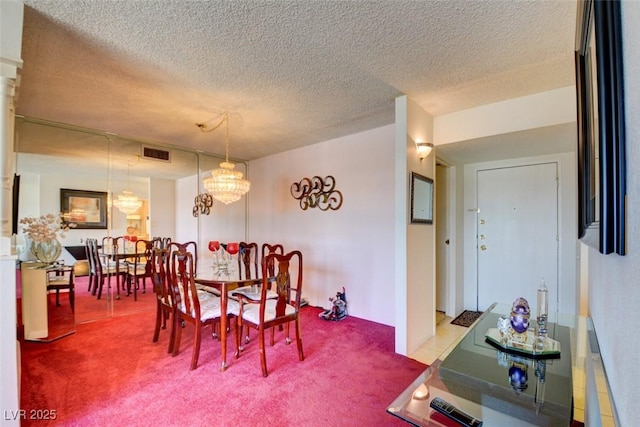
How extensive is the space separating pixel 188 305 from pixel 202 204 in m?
2.66

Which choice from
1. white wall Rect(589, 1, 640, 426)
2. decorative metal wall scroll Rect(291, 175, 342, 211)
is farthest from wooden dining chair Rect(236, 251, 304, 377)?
white wall Rect(589, 1, 640, 426)

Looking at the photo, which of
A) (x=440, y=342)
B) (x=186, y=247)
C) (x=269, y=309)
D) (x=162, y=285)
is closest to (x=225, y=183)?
(x=186, y=247)

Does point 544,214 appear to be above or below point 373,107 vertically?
below

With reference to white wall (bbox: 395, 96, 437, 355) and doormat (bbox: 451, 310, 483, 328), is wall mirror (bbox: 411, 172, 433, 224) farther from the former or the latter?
doormat (bbox: 451, 310, 483, 328)

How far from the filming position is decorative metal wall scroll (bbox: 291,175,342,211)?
13.5ft

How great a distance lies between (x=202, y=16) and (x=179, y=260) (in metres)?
1.78

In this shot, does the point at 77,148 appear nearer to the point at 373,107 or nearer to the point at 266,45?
the point at 266,45

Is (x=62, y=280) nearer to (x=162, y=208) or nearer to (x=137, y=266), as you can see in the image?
(x=137, y=266)

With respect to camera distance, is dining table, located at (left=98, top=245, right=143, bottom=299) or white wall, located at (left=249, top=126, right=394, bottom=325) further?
dining table, located at (left=98, top=245, right=143, bottom=299)

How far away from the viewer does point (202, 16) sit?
5.66ft

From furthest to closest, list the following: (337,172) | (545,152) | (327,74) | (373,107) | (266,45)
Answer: (337,172)
(545,152)
(373,107)
(327,74)
(266,45)

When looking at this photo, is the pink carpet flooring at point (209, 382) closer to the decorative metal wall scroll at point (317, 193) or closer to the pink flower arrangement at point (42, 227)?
the pink flower arrangement at point (42, 227)

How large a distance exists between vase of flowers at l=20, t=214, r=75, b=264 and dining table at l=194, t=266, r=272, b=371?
1.70 meters

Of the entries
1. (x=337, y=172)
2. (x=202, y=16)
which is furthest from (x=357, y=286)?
(x=202, y=16)
